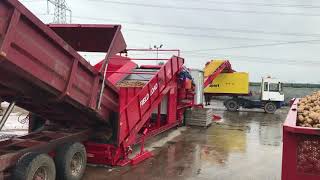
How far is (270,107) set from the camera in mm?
27922

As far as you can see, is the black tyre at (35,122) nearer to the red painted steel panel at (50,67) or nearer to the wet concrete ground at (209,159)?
the red painted steel panel at (50,67)

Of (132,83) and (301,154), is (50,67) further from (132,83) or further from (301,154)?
(132,83)

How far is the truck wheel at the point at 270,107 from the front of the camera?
2778cm

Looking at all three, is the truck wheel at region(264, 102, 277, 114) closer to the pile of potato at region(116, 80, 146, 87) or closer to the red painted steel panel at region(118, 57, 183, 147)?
the red painted steel panel at region(118, 57, 183, 147)

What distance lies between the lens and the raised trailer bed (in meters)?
3.38

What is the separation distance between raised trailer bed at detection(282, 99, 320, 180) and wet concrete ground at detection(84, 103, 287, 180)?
5.24 meters

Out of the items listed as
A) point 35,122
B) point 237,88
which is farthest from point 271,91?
point 35,122

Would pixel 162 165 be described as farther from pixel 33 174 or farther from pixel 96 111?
pixel 33 174

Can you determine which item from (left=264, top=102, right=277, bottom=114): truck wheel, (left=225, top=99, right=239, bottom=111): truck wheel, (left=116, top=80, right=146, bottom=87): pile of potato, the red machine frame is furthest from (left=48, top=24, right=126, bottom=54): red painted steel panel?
(left=264, top=102, right=277, bottom=114): truck wheel

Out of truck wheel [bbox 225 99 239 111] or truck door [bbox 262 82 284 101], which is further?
truck wheel [bbox 225 99 239 111]

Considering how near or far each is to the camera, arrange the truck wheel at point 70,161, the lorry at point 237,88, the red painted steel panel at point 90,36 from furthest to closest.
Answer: the lorry at point 237,88, the red painted steel panel at point 90,36, the truck wheel at point 70,161

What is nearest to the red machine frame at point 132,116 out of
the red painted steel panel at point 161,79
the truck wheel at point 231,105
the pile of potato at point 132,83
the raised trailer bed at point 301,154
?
the red painted steel panel at point 161,79

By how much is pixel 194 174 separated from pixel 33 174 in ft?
11.9

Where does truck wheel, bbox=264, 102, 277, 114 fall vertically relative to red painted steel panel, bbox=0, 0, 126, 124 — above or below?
below
